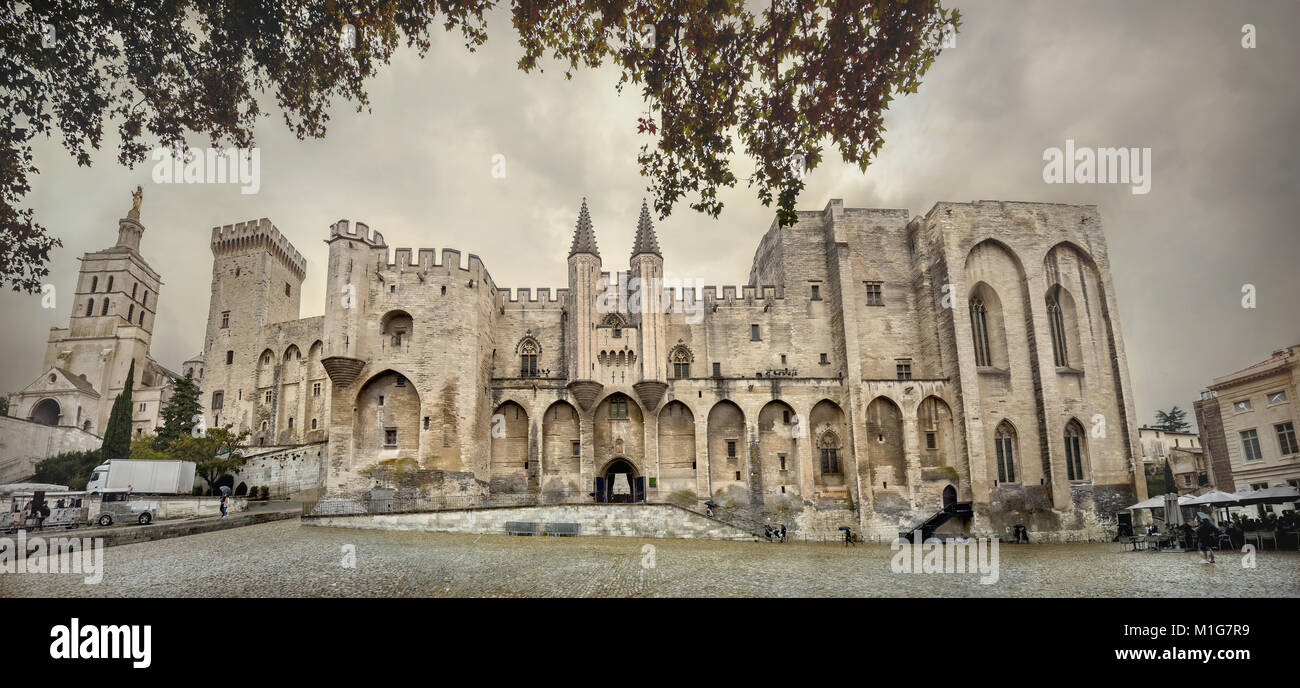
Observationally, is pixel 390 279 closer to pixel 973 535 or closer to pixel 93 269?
pixel 93 269

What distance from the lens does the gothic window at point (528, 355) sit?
34.6 m

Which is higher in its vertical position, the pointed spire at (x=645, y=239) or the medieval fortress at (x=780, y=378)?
the pointed spire at (x=645, y=239)

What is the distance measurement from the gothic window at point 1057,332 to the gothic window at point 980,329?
3201 millimetres

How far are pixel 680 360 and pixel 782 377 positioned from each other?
19.3 feet

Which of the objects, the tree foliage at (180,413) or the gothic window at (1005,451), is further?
the tree foliage at (180,413)

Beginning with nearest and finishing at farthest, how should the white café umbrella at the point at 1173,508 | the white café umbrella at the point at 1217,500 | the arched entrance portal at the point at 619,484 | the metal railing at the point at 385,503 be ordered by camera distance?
the white café umbrella at the point at 1217,500 < the white café umbrella at the point at 1173,508 < the metal railing at the point at 385,503 < the arched entrance portal at the point at 619,484

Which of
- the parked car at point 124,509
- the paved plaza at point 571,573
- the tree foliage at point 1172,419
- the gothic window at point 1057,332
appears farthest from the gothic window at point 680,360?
the tree foliage at point 1172,419

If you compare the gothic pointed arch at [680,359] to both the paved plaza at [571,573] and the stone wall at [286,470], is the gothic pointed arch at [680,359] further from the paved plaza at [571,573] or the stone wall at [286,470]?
the stone wall at [286,470]

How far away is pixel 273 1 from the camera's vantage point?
5852mm

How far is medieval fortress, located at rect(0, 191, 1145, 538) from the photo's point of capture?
94.5ft

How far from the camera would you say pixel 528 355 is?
3478 cm
